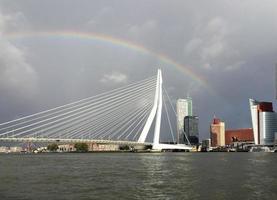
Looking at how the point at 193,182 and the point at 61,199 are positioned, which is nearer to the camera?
the point at 61,199

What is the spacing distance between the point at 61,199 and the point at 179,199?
5728 mm

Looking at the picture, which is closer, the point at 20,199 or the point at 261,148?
the point at 20,199

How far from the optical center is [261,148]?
188 metres

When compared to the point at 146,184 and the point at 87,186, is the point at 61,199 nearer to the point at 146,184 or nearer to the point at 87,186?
the point at 87,186

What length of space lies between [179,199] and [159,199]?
98 cm

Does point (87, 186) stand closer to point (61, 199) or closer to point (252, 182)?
point (61, 199)

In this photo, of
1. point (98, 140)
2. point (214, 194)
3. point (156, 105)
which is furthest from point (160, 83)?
point (214, 194)

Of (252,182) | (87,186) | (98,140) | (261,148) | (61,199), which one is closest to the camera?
(61,199)

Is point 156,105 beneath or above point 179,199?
above

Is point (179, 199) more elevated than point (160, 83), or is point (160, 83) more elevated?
point (160, 83)

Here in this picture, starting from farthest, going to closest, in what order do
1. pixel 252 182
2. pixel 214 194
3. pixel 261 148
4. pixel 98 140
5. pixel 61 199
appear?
pixel 261 148, pixel 98 140, pixel 252 182, pixel 214 194, pixel 61 199

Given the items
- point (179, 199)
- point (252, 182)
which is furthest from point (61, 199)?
point (252, 182)

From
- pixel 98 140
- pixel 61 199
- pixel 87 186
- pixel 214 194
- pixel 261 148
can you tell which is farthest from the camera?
pixel 261 148

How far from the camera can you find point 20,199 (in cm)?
2136
